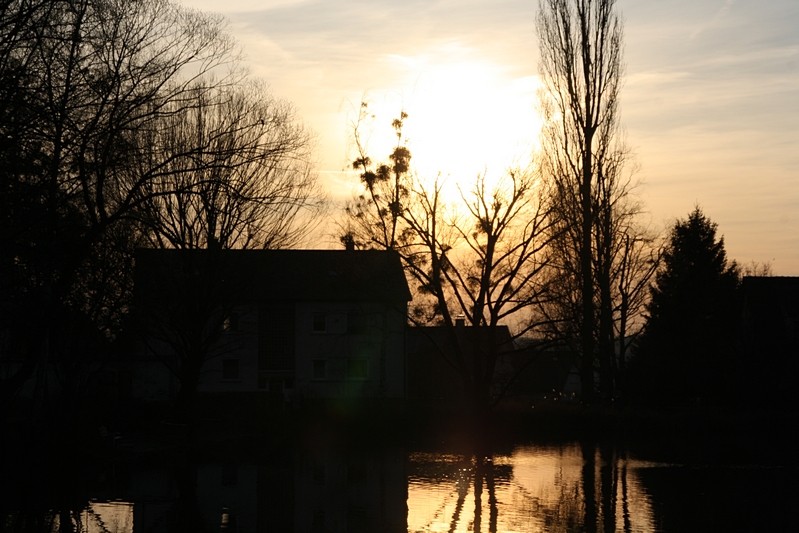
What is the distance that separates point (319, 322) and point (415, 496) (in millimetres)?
34897

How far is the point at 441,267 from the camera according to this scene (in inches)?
1337

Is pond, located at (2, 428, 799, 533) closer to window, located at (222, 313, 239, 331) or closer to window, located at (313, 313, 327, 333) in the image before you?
window, located at (222, 313, 239, 331)

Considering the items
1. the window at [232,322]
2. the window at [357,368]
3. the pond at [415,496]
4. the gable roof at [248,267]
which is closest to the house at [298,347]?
the window at [357,368]

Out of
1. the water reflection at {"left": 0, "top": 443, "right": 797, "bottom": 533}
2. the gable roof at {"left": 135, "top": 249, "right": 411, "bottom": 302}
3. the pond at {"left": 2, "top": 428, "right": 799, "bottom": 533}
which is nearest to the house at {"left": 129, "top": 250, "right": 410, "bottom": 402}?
the gable roof at {"left": 135, "top": 249, "right": 411, "bottom": 302}

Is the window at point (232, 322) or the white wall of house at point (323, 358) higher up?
the window at point (232, 322)

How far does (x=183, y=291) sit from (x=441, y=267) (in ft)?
32.7

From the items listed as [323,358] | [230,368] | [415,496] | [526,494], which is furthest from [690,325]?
[415,496]

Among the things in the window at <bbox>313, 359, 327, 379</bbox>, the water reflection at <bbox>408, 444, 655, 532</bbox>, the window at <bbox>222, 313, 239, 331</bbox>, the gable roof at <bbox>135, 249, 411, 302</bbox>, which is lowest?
the water reflection at <bbox>408, 444, 655, 532</bbox>

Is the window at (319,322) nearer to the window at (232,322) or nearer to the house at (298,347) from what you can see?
the house at (298,347)

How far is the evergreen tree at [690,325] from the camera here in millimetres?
40844

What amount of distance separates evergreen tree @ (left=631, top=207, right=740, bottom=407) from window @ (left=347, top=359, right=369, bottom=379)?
15.3 metres

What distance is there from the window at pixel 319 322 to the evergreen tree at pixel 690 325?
18146mm

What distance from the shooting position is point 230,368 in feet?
161

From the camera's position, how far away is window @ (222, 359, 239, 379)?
1919 inches
